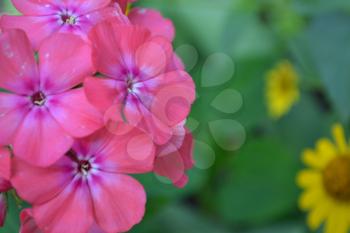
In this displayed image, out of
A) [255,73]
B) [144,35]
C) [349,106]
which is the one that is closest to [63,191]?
[144,35]

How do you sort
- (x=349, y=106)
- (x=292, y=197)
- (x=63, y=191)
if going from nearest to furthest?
(x=63, y=191) → (x=349, y=106) → (x=292, y=197)

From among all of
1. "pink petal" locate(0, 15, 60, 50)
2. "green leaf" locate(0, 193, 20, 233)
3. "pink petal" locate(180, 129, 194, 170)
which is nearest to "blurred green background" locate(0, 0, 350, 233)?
"green leaf" locate(0, 193, 20, 233)

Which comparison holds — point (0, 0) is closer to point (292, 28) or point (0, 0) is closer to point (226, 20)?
point (226, 20)

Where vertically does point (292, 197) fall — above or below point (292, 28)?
below

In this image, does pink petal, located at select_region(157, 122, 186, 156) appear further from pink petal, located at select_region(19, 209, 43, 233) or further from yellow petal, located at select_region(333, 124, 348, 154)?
yellow petal, located at select_region(333, 124, 348, 154)

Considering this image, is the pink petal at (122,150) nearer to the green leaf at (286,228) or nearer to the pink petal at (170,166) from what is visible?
the pink petal at (170,166)

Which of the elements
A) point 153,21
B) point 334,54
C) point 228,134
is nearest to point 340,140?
point 334,54
